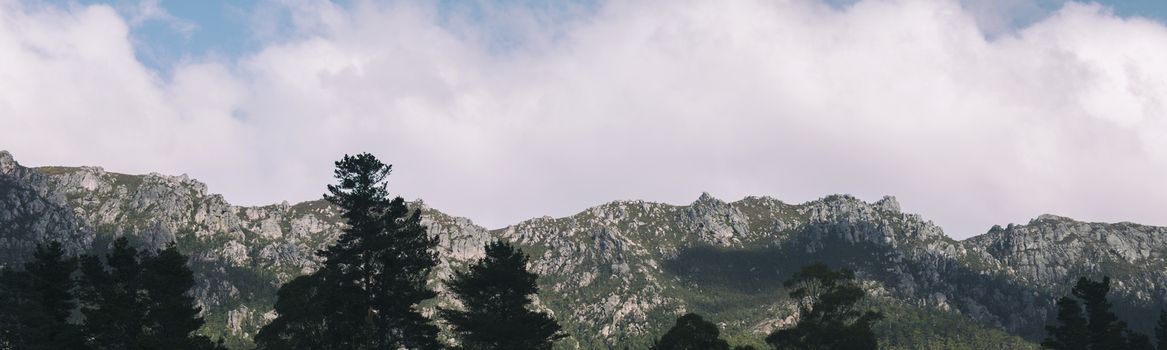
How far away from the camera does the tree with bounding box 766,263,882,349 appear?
5459 cm

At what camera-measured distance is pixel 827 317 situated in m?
56.7

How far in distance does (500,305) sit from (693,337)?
567 inches

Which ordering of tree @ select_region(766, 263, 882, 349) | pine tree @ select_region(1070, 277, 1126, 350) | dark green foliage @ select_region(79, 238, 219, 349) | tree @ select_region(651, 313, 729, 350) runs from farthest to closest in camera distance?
pine tree @ select_region(1070, 277, 1126, 350)
tree @ select_region(651, 313, 729, 350)
tree @ select_region(766, 263, 882, 349)
dark green foliage @ select_region(79, 238, 219, 349)

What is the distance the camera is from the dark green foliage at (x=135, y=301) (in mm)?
46219

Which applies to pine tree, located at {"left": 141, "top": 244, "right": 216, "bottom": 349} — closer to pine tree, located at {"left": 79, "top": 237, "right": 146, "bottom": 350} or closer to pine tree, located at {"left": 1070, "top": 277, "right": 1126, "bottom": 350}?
pine tree, located at {"left": 79, "top": 237, "right": 146, "bottom": 350}

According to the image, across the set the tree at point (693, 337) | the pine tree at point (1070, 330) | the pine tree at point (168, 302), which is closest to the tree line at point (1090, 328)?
the pine tree at point (1070, 330)

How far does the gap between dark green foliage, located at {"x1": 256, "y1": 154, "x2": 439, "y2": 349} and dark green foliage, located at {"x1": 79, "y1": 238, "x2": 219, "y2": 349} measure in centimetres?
558

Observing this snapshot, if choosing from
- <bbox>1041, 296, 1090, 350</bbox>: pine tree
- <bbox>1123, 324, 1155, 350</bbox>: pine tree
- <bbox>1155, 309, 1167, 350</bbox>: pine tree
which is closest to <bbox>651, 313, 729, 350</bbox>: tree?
<bbox>1041, 296, 1090, 350</bbox>: pine tree

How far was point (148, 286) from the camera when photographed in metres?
47.7

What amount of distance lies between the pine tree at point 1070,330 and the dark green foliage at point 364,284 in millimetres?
52647

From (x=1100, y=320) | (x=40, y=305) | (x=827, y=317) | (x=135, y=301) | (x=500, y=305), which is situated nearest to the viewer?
(x=135, y=301)

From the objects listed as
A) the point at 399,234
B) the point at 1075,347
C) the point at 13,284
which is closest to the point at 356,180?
the point at 399,234

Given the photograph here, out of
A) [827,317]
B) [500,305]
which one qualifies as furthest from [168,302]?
[827,317]

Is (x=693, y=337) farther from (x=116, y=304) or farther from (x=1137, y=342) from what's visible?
(x=1137, y=342)
